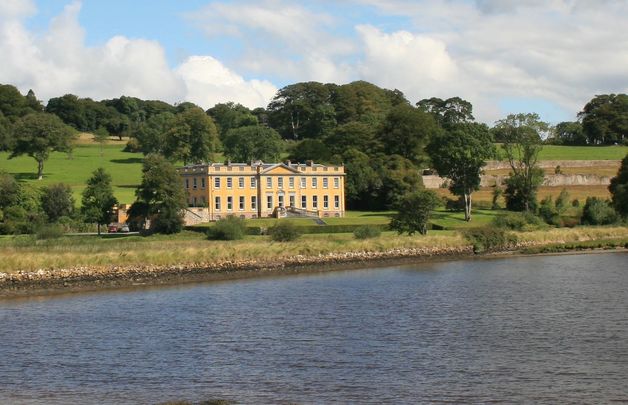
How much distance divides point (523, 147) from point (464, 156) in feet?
33.2

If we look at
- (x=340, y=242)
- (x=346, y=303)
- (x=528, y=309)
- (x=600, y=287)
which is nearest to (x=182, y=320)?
(x=346, y=303)

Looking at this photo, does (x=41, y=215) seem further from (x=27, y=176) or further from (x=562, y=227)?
(x=562, y=227)

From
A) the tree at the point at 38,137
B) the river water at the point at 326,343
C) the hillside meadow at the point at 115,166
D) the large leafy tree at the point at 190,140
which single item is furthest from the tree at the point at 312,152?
the river water at the point at 326,343

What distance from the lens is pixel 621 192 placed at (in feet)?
278

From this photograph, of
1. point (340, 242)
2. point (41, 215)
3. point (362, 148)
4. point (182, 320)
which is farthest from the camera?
point (362, 148)

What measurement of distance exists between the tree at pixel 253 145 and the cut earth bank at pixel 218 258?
57.5 meters

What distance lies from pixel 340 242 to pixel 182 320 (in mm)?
28852

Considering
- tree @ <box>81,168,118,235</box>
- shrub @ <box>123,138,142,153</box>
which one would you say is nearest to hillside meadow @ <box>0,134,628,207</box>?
shrub @ <box>123,138,142,153</box>

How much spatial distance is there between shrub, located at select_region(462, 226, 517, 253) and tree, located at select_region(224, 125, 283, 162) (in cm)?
5764

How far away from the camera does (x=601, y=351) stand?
28484mm

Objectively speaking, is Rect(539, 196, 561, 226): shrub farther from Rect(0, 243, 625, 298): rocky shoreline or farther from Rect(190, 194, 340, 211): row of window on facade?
Rect(0, 243, 625, 298): rocky shoreline

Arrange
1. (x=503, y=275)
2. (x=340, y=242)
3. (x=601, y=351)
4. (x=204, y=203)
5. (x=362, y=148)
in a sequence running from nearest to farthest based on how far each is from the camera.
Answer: (x=601, y=351), (x=503, y=275), (x=340, y=242), (x=204, y=203), (x=362, y=148)

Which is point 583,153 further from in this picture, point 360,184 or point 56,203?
point 56,203

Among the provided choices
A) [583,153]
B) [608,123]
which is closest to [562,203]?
[583,153]
